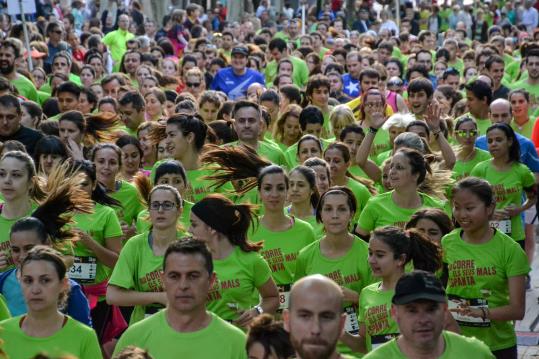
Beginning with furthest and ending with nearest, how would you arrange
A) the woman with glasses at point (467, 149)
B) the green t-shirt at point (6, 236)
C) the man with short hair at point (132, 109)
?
the man with short hair at point (132, 109) → the woman with glasses at point (467, 149) → the green t-shirt at point (6, 236)

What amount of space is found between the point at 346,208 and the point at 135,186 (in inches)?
87.1

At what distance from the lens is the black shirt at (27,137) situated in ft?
37.3

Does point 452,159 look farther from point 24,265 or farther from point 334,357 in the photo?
point 334,357

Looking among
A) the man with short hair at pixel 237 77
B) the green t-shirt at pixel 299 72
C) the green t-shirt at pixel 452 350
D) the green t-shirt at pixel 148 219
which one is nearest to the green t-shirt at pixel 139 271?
the green t-shirt at pixel 148 219

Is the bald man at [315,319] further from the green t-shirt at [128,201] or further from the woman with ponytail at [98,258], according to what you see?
the green t-shirt at [128,201]

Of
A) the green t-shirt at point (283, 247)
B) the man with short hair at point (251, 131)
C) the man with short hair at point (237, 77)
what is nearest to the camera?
the green t-shirt at point (283, 247)

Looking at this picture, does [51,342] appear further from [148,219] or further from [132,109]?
[132,109]

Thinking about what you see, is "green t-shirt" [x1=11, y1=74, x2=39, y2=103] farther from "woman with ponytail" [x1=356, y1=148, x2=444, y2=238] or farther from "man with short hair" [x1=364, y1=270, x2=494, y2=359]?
"man with short hair" [x1=364, y1=270, x2=494, y2=359]

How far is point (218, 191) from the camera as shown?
33.0ft

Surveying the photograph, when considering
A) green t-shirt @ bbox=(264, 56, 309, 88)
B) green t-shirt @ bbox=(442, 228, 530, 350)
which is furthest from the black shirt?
green t-shirt @ bbox=(264, 56, 309, 88)

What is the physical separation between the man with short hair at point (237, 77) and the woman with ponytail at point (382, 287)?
11.6 metres

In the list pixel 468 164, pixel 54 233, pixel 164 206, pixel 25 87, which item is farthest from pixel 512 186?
pixel 25 87

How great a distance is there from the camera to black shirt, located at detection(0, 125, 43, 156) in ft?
37.3

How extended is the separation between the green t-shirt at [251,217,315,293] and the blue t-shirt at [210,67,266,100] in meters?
10.2
